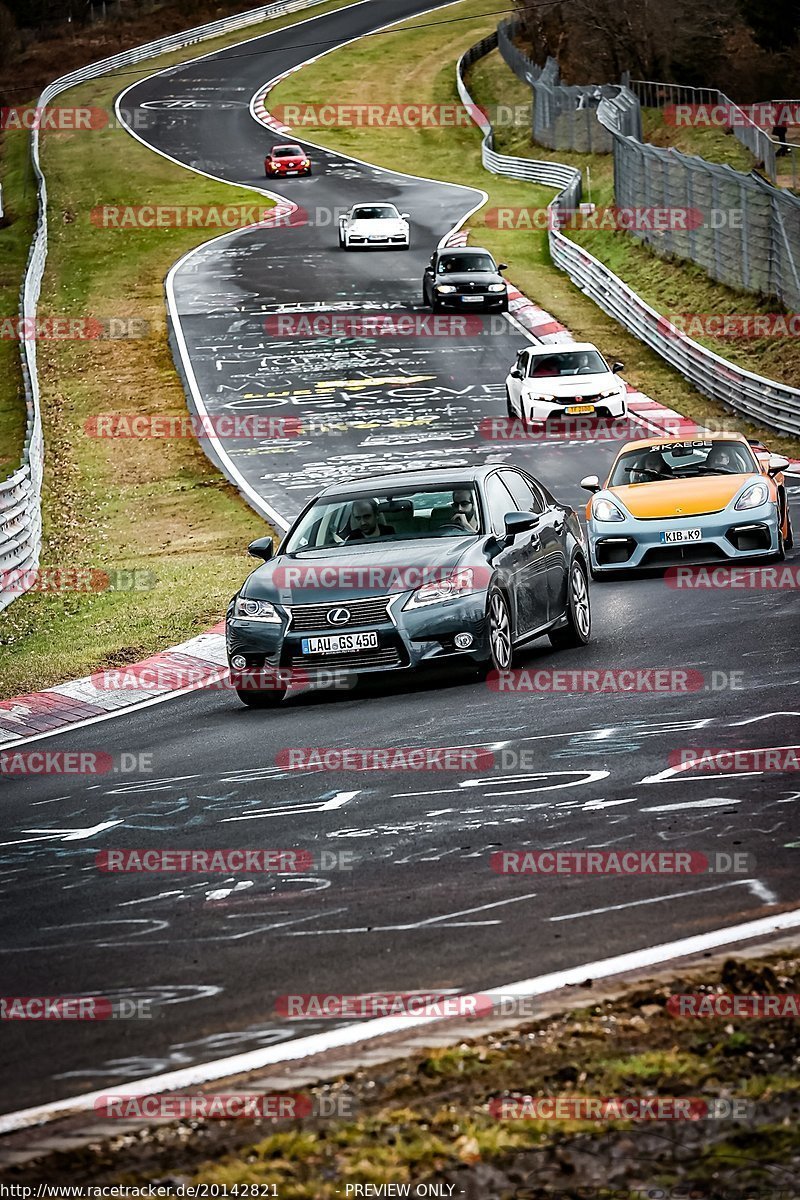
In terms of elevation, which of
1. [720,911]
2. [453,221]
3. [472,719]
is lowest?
[453,221]

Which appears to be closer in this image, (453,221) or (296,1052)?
(296,1052)

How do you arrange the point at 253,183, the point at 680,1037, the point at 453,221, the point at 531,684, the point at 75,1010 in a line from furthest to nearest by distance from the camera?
the point at 253,183
the point at 453,221
the point at 531,684
the point at 75,1010
the point at 680,1037

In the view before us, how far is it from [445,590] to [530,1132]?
25.1ft

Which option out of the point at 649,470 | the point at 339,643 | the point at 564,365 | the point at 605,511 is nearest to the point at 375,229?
the point at 564,365

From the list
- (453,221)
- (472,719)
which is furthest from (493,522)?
(453,221)

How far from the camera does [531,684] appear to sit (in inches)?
483

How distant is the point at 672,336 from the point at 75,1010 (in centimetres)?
3033

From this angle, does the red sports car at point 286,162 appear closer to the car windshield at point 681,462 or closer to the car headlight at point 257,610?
the car windshield at point 681,462

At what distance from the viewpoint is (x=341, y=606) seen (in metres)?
12.2

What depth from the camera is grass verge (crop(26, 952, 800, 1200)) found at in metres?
4.42

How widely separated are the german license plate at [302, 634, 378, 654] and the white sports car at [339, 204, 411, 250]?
39.5 metres

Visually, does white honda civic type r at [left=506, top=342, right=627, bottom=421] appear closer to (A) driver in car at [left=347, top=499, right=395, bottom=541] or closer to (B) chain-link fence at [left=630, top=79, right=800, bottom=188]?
(B) chain-link fence at [left=630, top=79, right=800, bottom=188]

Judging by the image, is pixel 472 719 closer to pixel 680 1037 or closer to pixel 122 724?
pixel 122 724

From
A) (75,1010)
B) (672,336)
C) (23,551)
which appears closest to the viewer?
(75,1010)
